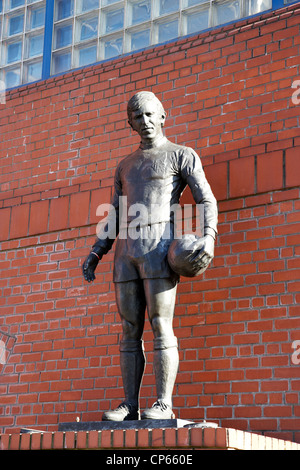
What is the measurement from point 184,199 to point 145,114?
3.90 ft

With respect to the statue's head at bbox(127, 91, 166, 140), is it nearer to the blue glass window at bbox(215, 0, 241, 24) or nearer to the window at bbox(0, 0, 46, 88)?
the blue glass window at bbox(215, 0, 241, 24)

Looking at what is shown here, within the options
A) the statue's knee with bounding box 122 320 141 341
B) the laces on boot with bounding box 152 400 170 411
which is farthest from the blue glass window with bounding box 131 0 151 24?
the laces on boot with bounding box 152 400 170 411

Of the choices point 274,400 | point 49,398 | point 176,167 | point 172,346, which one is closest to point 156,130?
point 176,167

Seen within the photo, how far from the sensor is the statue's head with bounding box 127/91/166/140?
5402mm

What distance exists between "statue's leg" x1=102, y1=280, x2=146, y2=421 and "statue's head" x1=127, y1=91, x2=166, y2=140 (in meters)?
1.04

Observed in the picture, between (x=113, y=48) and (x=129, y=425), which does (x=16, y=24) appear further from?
(x=129, y=425)

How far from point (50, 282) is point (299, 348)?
246 cm

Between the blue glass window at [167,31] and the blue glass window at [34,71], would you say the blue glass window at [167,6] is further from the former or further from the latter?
the blue glass window at [34,71]

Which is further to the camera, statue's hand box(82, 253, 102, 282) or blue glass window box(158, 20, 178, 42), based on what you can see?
blue glass window box(158, 20, 178, 42)

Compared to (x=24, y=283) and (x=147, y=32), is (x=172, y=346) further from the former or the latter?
(x=147, y=32)

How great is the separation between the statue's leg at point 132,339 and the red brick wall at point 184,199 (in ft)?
2.95

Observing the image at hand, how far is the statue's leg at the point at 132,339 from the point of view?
17.2 ft

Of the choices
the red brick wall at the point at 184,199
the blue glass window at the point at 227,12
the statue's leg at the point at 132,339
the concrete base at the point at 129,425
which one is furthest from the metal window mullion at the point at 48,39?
the concrete base at the point at 129,425

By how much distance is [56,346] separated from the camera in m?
6.89
